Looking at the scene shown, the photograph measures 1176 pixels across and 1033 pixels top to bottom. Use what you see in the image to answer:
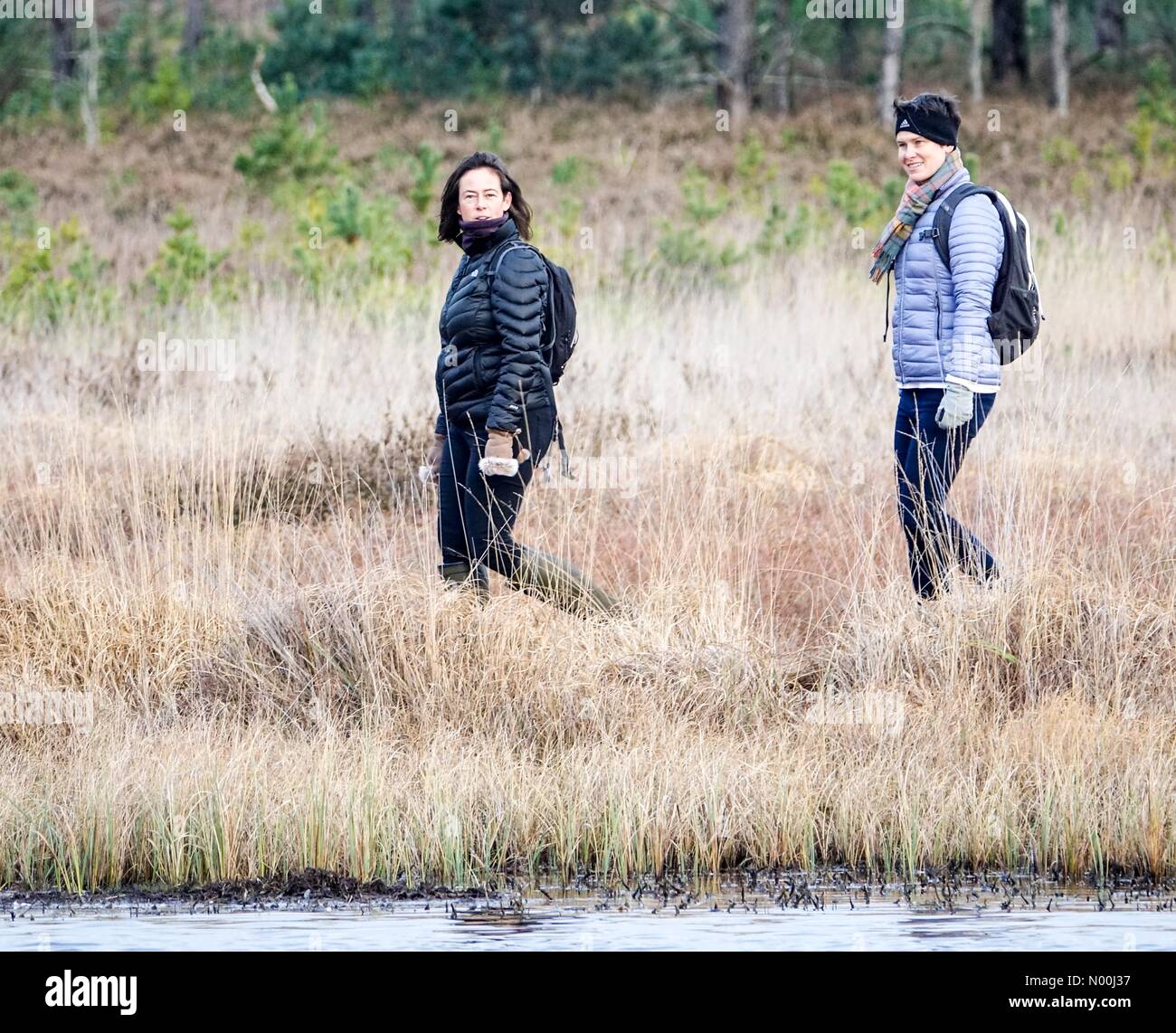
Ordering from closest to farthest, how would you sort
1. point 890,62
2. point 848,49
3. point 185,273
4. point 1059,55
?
point 185,273 → point 890,62 → point 1059,55 → point 848,49

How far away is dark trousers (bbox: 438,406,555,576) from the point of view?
6.56 metres

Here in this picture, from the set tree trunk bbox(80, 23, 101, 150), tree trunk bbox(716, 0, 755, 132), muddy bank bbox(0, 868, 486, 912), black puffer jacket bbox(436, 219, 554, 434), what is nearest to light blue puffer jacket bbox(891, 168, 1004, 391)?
black puffer jacket bbox(436, 219, 554, 434)

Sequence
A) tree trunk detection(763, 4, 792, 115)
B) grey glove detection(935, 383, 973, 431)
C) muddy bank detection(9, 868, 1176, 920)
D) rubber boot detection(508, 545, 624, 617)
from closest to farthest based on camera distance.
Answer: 1. muddy bank detection(9, 868, 1176, 920)
2. grey glove detection(935, 383, 973, 431)
3. rubber boot detection(508, 545, 624, 617)
4. tree trunk detection(763, 4, 792, 115)

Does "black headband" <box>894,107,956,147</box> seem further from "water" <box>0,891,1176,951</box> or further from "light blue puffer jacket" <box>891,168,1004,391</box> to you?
"water" <box>0,891,1176,951</box>

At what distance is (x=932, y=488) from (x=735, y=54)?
20.6 metres

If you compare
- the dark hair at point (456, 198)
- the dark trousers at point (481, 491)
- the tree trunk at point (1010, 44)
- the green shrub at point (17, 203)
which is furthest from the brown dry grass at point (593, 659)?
the tree trunk at point (1010, 44)

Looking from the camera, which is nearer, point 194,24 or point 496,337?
point 496,337

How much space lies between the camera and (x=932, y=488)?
6.59 meters

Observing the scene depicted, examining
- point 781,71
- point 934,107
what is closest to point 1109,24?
point 781,71

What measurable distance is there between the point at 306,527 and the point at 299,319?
457 cm

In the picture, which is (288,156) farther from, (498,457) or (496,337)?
(498,457)

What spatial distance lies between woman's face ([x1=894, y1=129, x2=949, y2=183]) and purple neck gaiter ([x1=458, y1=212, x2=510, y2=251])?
1.34 m
